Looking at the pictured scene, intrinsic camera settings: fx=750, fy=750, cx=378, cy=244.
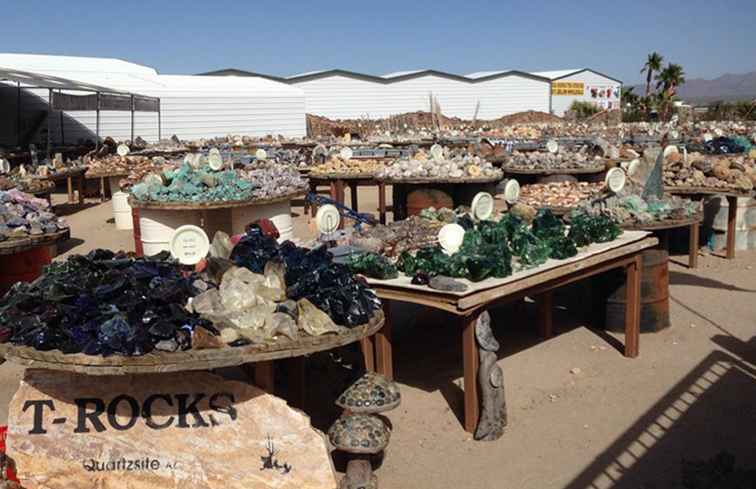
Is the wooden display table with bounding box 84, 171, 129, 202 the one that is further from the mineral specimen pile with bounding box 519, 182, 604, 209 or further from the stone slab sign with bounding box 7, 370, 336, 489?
the stone slab sign with bounding box 7, 370, 336, 489

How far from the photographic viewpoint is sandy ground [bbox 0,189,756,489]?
167 inches

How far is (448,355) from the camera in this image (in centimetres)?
605

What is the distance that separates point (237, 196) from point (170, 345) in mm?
4859

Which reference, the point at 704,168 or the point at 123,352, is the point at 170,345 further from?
the point at 704,168

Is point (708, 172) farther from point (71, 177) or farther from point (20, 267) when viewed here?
point (71, 177)

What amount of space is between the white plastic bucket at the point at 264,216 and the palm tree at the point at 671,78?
3978 cm

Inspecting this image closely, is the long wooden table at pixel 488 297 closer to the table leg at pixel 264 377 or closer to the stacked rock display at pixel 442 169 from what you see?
the table leg at pixel 264 377

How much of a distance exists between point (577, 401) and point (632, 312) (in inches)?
44.5

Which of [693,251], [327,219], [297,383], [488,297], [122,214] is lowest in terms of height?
[297,383]

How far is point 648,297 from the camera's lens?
21.2 feet

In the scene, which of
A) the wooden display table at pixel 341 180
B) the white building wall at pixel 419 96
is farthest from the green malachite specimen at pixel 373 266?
the white building wall at pixel 419 96

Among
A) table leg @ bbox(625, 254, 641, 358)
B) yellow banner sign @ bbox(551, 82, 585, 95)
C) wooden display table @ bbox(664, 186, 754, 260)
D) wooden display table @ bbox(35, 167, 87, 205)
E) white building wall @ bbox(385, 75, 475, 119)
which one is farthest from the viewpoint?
yellow banner sign @ bbox(551, 82, 585, 95)

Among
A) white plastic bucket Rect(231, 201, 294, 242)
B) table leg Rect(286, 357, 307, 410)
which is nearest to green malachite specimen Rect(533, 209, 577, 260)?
table leg Rect(286, 357, 307, 410)

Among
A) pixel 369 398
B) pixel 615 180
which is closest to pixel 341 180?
pixel 615 180
